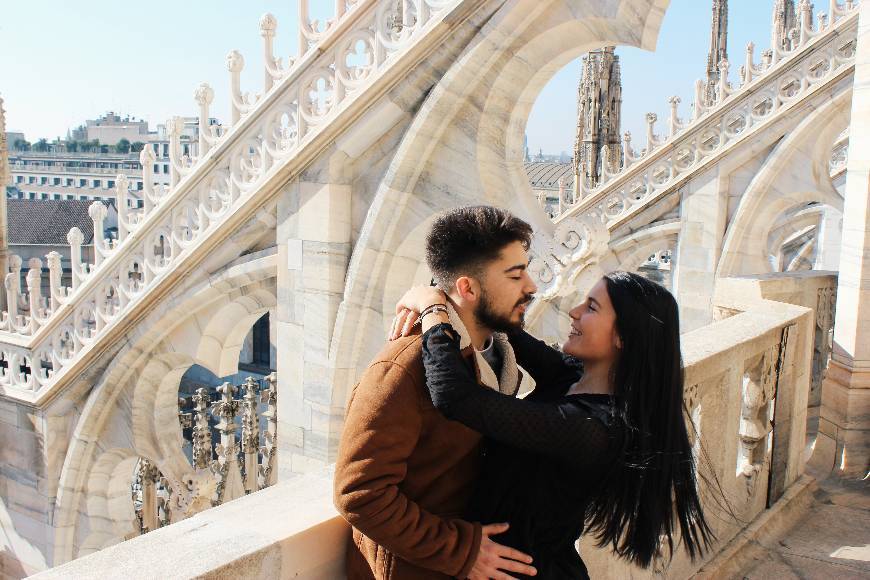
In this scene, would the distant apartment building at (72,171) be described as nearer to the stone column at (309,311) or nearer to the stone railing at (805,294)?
the stone column at (309,311)

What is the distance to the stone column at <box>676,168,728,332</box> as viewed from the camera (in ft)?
34.1

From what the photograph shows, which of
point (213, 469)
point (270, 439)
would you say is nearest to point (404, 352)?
point (270, 439)

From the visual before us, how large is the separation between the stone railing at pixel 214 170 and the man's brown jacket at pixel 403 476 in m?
3.67

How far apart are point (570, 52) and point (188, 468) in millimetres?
4966

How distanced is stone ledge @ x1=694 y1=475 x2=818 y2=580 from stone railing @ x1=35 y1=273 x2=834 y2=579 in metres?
0.02

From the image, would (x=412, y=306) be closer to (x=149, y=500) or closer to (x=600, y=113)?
(x=149, y=500)

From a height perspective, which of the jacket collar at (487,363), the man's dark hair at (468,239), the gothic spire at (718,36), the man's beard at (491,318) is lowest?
the jacket collar at (487,363)

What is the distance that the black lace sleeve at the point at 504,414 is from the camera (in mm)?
1529

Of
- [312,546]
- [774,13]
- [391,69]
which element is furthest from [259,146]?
[774,13]

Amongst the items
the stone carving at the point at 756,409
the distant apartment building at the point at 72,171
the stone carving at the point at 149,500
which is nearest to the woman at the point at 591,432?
the stone carving at the point at 756,409

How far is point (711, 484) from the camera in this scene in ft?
9.14

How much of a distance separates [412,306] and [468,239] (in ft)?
0.61

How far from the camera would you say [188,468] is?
768 centimetres

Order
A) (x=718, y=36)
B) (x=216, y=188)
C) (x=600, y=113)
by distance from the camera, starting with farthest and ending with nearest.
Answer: (x=718, y=36) < (x=600, y=113) < (x=216, y=188)
